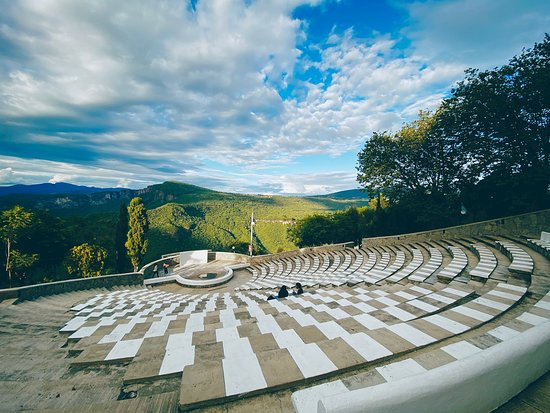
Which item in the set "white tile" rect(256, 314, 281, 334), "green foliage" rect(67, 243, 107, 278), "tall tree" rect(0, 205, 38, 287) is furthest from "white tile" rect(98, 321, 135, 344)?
"green foliage" rect(67, 243, 107, 278)

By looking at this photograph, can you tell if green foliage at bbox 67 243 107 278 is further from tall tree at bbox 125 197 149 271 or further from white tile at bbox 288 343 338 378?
white tile at bbox 288 343 338 378

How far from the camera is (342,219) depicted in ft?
94.5

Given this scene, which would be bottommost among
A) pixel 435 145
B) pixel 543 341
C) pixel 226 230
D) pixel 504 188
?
pixel 226 230

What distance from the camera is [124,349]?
121 inches

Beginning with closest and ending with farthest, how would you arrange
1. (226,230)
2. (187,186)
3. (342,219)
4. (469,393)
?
(469,393) < (342,219) < (226,230) < (187,186)

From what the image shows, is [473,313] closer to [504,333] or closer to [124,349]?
[504,333]

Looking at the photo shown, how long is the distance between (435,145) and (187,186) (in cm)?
12929

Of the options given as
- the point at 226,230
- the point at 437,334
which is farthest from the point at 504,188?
the point at 226,230

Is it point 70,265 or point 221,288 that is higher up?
point 70,265

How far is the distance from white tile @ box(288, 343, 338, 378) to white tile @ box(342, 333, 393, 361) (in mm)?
419

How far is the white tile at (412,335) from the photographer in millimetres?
2605

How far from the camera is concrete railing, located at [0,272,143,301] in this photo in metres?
9.74

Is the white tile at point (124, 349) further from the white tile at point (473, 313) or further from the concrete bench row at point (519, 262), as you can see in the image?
the concrete bench row at point (519, 262)

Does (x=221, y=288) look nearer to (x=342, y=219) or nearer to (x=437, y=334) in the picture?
(x=437, y=334)
